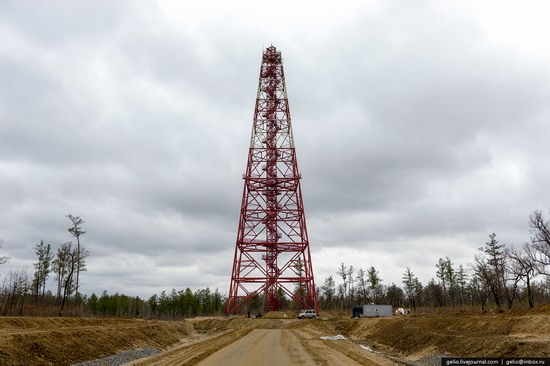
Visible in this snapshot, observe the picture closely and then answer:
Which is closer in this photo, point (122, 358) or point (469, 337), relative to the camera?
point (469, 337)

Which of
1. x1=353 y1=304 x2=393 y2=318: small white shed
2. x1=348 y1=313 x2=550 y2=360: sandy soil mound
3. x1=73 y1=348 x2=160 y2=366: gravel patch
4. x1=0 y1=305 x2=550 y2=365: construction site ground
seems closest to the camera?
x1=348 y1=313 x2=550 y2=360: sandy soil mound

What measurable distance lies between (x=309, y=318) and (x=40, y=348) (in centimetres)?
3676

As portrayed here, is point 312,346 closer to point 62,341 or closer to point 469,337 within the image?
point 469,337

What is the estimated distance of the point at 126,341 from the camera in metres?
28.3

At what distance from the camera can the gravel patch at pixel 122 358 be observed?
20.5 meters

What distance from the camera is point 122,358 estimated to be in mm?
22672

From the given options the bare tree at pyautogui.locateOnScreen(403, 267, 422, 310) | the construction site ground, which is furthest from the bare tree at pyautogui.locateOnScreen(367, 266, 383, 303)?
the construction site ground

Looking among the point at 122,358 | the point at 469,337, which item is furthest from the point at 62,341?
the point at 469,337

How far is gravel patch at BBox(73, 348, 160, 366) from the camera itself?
807 inches

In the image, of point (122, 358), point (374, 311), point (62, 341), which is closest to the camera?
point (62, 341)

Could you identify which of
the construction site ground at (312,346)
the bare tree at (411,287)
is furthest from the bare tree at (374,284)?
the construction site ground at (312,346)

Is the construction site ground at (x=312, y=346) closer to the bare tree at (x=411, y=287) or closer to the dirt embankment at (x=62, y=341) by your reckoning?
the dirt embankment at (x=62, y=341)

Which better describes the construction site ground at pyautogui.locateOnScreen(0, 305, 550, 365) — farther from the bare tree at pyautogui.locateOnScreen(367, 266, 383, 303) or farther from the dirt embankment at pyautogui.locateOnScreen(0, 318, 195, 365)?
the bare tree at pyautogui.locateOnScreen(367, 266, 383, 303)

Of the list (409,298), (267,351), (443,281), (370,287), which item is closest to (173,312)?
(370,287)
